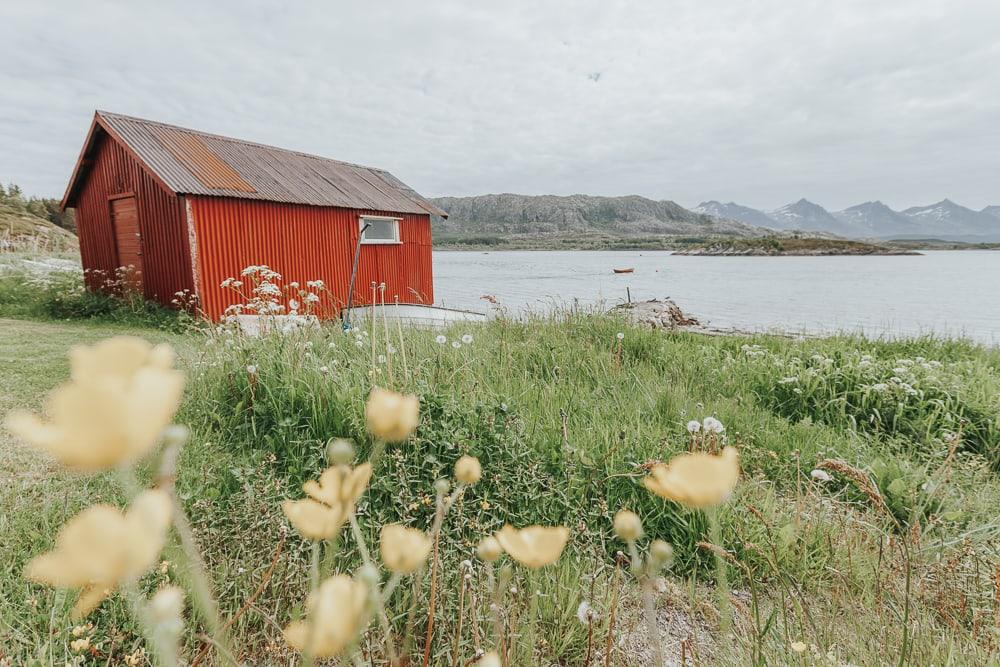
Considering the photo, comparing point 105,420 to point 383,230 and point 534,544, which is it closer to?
point 534,544

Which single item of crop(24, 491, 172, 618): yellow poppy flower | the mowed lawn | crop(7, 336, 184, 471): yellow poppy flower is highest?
crop(7, 336, 184, 471): yellow poppy flower

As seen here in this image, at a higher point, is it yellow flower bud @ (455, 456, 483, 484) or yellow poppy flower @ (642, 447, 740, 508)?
yellow poppy flower @ (642, 447, 740, 508)

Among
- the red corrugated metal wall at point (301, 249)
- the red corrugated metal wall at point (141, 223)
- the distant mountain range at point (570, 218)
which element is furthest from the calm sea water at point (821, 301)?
the distant mountain range at point (570, 218)

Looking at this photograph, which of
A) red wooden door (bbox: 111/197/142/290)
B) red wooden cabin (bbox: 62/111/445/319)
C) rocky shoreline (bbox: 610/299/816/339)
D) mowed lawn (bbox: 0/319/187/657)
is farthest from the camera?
red wooden door (bbox: 111/197/142/290)

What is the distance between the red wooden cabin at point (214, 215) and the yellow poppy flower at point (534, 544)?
349 inches

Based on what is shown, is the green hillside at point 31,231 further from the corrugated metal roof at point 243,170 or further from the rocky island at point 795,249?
the rocky island at point 795,249

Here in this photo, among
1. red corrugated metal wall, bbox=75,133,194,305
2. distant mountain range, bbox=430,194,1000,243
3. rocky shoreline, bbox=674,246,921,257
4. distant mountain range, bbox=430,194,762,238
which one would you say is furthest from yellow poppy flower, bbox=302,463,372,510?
distant mountain range, bbox=430,194,762,238

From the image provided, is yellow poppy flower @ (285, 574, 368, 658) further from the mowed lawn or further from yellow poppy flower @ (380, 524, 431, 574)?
the mowed lawn

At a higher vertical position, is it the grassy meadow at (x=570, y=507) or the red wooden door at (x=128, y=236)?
the red wooden door at (x=128, y=236)

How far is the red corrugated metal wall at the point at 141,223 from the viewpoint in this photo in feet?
32.3

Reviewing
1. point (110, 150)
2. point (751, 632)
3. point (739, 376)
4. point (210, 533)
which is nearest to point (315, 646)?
point (751, 632)

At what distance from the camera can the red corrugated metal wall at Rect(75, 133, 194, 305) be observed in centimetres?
986

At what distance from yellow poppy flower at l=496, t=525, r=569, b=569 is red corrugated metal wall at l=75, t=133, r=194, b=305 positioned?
10.8 meters

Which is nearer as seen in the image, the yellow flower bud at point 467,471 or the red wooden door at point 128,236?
the yellow flower bud at point 467,471
